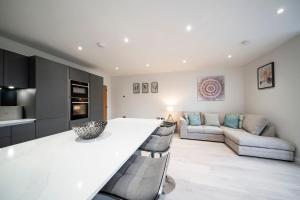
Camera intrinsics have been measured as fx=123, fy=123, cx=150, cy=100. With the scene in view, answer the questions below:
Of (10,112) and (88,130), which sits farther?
(10,112)

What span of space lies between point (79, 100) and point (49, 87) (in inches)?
32.0

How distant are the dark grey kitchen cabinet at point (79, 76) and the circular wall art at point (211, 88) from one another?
3880 mm

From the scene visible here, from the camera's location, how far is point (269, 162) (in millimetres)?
2436

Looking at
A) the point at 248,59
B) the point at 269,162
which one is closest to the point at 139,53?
the point at 248,59

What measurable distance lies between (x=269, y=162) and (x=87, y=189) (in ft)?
11.0

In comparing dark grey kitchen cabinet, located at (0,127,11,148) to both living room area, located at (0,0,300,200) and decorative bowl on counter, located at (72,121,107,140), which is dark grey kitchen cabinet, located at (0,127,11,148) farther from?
decorative bowl on counter, located at (72,121,107,140)

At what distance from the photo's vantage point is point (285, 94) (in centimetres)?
260

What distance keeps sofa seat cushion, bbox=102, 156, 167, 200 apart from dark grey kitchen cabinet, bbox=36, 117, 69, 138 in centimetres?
236

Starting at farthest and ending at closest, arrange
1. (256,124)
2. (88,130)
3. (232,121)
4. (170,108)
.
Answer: (170,108)
(232,121)
(256,124)
(88,130)

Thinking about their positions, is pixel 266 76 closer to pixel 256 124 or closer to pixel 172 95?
pixel 256 124

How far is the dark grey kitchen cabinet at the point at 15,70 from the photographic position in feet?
6.97

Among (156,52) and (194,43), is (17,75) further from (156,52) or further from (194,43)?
(194,43)

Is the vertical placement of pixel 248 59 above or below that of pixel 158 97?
above

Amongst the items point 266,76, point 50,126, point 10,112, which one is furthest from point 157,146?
point 266,76
